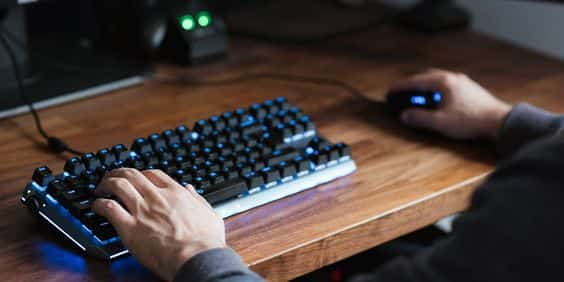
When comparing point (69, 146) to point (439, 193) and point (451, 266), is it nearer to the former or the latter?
point (439, 193)

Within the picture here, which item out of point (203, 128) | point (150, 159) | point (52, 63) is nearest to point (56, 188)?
point (150, 159)

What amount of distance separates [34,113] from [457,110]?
0.67 meters

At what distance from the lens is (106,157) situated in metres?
0.97

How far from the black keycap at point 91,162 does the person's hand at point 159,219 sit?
64mm

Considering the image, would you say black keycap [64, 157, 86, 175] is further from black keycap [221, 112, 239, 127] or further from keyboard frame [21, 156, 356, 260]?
black keycap [221, 112, 239, 127]

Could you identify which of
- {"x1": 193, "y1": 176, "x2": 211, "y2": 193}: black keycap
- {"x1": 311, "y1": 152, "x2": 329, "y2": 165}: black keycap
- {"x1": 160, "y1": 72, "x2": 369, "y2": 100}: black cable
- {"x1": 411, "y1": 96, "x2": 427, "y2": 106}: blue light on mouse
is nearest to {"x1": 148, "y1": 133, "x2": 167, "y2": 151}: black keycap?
{"x1": 193, "y1": 176, "x2": 211, "y2": 193}: black keycap

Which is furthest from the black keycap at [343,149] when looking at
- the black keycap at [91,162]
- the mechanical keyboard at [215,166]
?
the black keycap at [91,162]

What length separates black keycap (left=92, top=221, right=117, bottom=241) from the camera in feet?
2.78

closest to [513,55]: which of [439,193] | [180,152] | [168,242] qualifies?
[439,193]

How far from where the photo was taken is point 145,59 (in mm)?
1409

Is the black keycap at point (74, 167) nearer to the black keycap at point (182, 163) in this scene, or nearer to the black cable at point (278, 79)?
the black keycap at point (182, 163)

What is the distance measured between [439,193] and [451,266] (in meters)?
0.37

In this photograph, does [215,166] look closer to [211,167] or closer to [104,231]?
[211,167]

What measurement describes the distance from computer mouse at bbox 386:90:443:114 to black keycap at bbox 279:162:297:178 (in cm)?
31
